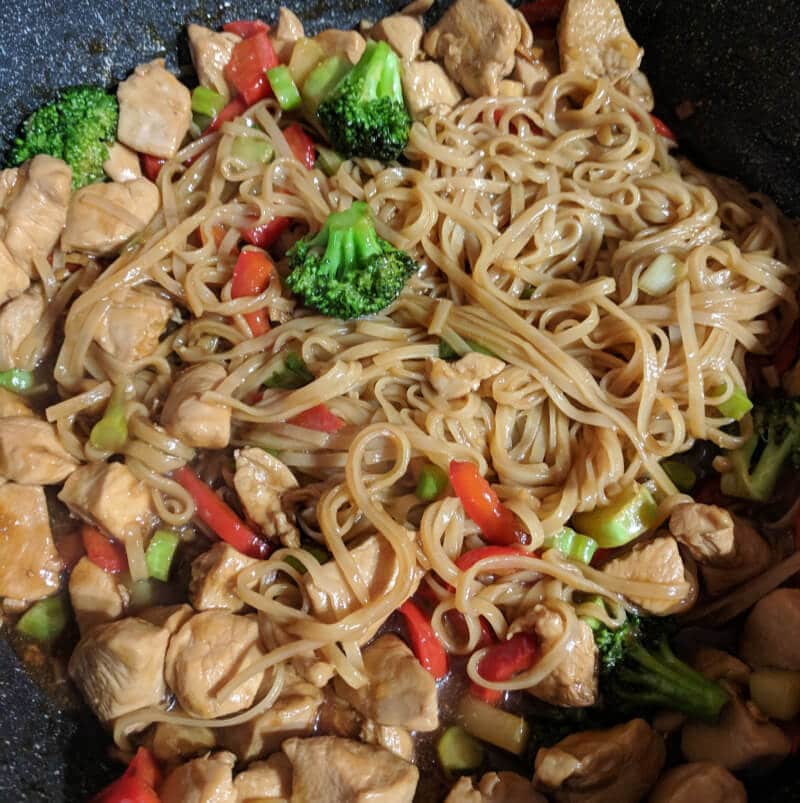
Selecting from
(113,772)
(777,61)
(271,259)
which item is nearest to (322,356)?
(271,259)

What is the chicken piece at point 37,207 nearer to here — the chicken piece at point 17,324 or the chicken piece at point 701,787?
the chicken piece at point 17,324

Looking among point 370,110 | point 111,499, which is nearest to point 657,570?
point 111,499

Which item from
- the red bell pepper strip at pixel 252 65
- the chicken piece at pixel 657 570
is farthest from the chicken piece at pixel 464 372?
the red bell pepper strip at pixel 252 65

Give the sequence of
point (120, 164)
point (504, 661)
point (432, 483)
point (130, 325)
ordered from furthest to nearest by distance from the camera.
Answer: point (120, 164) < point (130, 325) < point (432, 483) < point (504, 661)

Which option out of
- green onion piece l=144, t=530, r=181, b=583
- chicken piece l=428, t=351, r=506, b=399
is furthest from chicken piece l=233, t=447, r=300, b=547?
chicken piece l=428, t=351, r=506, b=399

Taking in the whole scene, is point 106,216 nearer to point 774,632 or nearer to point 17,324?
point 17,324

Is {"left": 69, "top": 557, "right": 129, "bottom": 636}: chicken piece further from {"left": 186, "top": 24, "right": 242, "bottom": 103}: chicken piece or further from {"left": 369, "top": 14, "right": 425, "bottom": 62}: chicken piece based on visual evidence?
{"left": 369, "top": 14, "right": 425, "bottom": 62}: chicken piece
